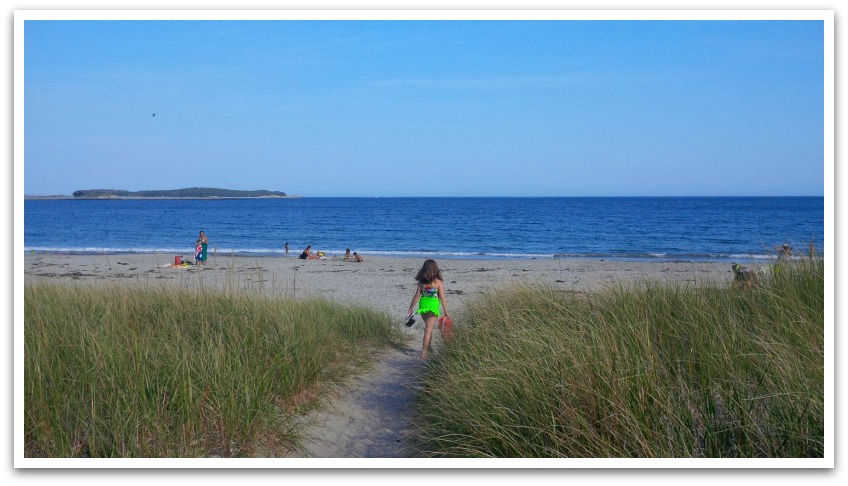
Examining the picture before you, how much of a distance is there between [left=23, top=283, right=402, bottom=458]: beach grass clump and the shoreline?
5.93 m

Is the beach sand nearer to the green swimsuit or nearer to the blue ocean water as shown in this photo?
the green swimsuit

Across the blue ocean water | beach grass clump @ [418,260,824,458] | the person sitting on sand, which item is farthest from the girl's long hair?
the blue ocean water

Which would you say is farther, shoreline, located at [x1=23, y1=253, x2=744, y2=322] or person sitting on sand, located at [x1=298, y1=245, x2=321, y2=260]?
person sitting on sand, located at [x1=298, y1=245, x2=321, y2=260]

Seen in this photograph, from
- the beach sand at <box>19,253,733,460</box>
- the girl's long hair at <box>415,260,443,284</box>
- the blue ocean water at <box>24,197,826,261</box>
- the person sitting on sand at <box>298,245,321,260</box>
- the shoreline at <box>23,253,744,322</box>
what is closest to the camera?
the beach sand at <box>19,253,733,460</box>

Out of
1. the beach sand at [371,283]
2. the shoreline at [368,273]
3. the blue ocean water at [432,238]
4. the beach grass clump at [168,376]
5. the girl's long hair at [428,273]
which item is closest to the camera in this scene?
the beach grass clump at [168,376]

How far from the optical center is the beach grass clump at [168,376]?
4238 mm

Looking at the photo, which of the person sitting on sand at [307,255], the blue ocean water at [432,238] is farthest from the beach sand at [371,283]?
the blue ocean water at [432,238]

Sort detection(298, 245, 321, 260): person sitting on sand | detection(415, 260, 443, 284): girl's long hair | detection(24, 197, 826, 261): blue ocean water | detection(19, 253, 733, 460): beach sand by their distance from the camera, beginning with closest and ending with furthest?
detection(19, 253, 733, 460): beach sand
detection(415, 260, 443, 284): girl's long hair
detection(298, 245, 321, 260): person sitting on sand
detection(24, 197, 826, 261): blue ocean water

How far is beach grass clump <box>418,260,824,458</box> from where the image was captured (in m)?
3.86

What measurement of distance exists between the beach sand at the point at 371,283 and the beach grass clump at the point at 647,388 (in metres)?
0.47

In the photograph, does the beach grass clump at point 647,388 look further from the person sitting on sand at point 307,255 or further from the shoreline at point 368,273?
the person sitting on sand at point 307,255

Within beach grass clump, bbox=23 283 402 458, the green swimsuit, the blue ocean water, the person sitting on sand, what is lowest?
beach grass clump, bbox=23 283 402 458
